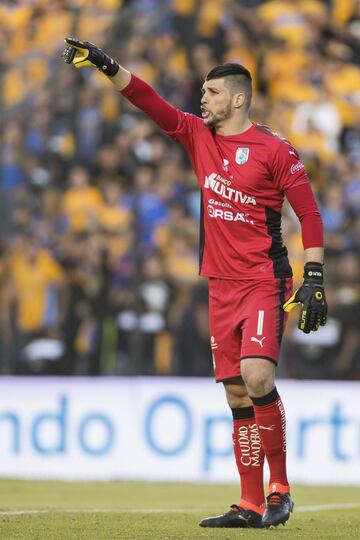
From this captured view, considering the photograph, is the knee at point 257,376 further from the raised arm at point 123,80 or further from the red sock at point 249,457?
the raised arm at point 123,80

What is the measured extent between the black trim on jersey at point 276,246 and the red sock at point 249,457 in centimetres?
78

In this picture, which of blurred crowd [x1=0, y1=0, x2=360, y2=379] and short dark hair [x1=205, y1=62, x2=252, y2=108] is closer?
short dark hair [x1=205, y1=62, x2=252, y2=108]

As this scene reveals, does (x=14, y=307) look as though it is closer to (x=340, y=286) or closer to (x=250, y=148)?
(x=340, y=286)

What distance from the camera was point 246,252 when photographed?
6.34m

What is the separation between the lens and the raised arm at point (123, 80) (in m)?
6.19

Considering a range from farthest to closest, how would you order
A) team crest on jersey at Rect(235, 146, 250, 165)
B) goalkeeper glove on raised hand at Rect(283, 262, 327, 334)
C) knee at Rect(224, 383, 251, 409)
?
knee at Rect(224, 383, 251, 409)
team crest on jersey at Rect(235, 146, 250, 165)
goalkeeper glove on raised hand at Rect(283, 262, 327, 334)

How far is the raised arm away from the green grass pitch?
7.20 feet

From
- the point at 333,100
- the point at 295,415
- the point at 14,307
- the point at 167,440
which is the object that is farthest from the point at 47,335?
the point at 333,100

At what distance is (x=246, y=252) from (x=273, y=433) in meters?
0.97

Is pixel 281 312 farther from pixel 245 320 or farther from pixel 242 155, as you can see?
pixel 242 155

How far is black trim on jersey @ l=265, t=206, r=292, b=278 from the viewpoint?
635cm

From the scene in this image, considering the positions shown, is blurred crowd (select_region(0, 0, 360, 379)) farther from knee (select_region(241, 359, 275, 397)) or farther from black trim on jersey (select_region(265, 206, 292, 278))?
knee (select_region(241, 359, 275, 397))

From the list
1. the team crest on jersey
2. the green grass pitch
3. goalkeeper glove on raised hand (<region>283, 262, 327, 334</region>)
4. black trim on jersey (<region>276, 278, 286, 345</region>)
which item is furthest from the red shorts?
the green grass pitch

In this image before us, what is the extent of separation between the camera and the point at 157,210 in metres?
12.2
